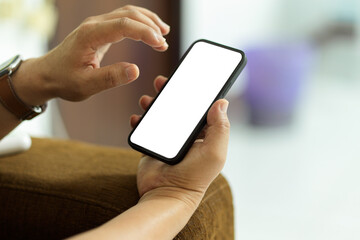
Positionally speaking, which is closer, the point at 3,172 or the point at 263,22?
the point at 3,172

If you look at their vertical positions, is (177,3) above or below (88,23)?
below

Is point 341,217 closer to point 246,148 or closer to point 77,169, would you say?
point 246,148

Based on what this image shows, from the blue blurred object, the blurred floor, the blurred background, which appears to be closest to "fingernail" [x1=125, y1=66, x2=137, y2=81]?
the blurred background

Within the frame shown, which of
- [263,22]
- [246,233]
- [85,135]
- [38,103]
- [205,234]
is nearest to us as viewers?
[205,234]

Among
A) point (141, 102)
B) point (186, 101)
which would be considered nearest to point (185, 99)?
point (186, 101)

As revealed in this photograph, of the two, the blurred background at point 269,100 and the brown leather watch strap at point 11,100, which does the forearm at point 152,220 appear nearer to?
the brown leather watch strap at point 11,100

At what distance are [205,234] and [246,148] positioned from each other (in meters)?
1.76

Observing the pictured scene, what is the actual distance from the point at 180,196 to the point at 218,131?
10cm

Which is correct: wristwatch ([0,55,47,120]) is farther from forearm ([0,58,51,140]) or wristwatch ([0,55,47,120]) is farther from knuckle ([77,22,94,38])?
knuckle ([77,22,94,38])

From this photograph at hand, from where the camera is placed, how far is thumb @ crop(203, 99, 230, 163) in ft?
2.10

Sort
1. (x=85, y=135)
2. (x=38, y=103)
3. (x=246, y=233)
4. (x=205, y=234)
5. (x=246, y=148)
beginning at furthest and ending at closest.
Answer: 1. (x=246, y=148)
2. (x=85, y=135)
3. (x=246, y=233)
4. (x=38, y=103)
5. (x=205, y=234)

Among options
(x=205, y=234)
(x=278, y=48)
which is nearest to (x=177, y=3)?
(x=278, y=48)

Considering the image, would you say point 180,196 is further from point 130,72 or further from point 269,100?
point 269,100

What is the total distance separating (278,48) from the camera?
9.00ft
